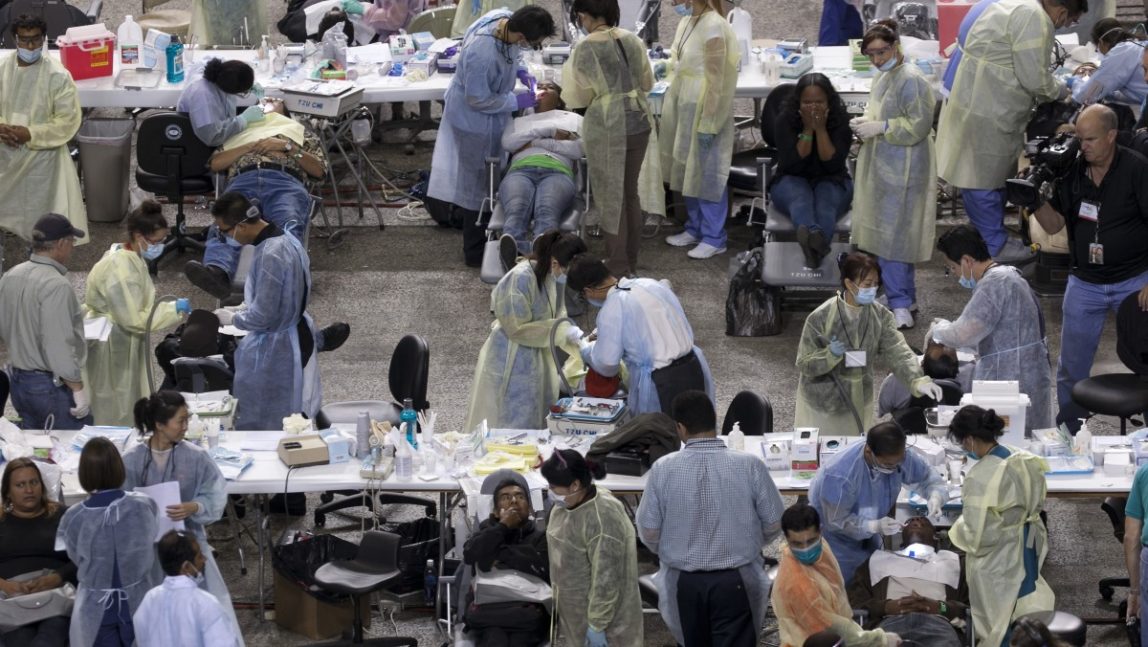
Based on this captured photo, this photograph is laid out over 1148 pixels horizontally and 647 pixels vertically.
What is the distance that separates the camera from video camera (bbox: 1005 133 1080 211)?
8836mm

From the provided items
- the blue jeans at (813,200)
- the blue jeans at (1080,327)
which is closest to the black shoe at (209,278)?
the blue jeans at (813,200)

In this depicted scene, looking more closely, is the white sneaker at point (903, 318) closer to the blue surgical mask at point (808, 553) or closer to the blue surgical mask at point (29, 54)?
the blue surgical mask at point (808, 553)

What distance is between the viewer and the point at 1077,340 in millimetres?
9023

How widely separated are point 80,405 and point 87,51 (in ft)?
12.3

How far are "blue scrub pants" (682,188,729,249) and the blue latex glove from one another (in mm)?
2492

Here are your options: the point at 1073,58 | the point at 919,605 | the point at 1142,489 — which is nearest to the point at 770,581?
the point at 919,605

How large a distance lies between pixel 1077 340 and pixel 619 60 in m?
3.00

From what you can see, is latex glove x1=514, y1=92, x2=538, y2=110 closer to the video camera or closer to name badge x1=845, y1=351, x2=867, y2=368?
the video camera

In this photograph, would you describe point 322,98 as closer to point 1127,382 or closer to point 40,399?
point 40,399

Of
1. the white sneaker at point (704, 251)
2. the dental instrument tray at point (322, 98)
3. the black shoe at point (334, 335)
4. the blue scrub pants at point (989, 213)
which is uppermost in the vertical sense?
the dental instrument tray at point (322, 98)

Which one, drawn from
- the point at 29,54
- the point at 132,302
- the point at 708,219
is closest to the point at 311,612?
the point at 132,302

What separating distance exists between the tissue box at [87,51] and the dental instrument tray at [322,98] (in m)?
1.18

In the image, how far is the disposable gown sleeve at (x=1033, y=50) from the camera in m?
10.5

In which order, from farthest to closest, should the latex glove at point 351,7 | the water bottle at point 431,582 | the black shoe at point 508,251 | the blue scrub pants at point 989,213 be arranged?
the latex glove at point 351,7
the blue scrub pants at point 989,213
the black shoe at point 508,251
the water bottle at point 431,582
